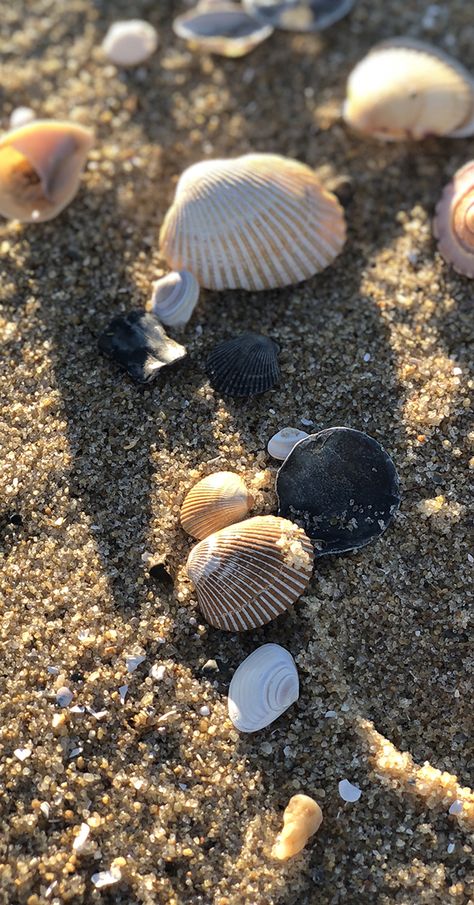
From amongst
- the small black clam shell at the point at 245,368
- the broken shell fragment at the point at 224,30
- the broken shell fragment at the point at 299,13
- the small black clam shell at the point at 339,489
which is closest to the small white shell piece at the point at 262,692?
the small black clam shell at the point at 339,489

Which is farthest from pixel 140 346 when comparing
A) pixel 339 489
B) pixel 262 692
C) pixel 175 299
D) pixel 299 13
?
pixel 299 13

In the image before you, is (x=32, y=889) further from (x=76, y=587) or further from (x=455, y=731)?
(x=455, y=731)

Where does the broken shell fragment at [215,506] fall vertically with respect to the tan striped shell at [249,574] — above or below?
above

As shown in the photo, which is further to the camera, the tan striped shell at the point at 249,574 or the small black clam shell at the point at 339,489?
the small black clam shell at the point at 339,489

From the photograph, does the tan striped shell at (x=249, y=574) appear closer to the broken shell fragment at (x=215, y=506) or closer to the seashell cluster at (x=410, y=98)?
the broken shell fragment at (x=215, y=506)

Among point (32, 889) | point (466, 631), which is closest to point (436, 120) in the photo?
point (466, 631)

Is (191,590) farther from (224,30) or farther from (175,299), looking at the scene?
(224,30)

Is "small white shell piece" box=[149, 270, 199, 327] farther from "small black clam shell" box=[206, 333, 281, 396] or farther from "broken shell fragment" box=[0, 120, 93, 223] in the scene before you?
"broken shell fragment" box=[0, 120, 93, 223]

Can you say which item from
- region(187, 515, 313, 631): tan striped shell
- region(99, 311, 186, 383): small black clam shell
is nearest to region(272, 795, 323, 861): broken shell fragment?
region(187, 515, 313, 631): tan striped shell
